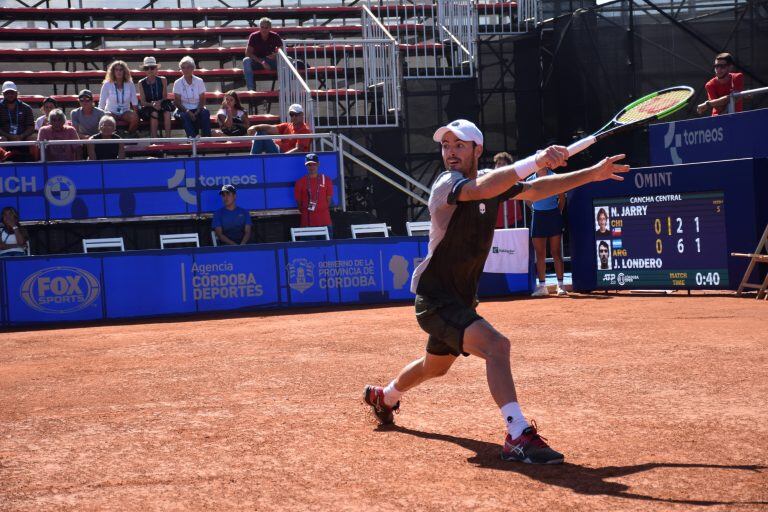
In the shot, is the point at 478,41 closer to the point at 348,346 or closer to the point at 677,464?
the point at 348,346

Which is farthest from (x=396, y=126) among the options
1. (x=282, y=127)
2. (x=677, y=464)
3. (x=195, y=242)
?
(x=677, y=464)

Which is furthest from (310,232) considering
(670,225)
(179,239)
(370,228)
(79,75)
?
(79,75)

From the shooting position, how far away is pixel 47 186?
1703 cm

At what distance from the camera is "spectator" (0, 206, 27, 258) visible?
16.3 meters

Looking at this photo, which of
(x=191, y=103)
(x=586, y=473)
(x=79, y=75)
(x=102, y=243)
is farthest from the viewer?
(x=79, y=75)

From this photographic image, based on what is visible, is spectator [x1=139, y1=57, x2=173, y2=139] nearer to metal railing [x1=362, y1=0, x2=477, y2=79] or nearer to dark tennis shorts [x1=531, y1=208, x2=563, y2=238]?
metal railing [x1=362, y1=0, x2=477, y2=79]

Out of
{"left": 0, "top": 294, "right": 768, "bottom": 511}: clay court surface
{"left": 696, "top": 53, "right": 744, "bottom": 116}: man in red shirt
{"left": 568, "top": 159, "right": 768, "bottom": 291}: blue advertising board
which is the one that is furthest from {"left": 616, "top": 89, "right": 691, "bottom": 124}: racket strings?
{"left": 696, "top": 53, "right": 744, "bottom": 116}: man in red shirt

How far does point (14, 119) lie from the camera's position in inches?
715

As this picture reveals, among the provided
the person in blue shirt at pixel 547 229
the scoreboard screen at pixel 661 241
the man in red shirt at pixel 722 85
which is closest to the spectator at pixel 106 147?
the person in blue shirt at pixel 547 229

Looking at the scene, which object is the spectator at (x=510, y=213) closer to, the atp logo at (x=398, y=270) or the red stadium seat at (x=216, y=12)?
the atp logo at (x=398, y=270)

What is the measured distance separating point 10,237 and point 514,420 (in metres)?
12.9

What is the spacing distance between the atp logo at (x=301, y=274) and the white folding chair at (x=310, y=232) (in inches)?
48.7

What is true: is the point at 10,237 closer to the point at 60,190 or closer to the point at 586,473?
the point at 60,190

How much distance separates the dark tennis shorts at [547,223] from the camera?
16.4 m
